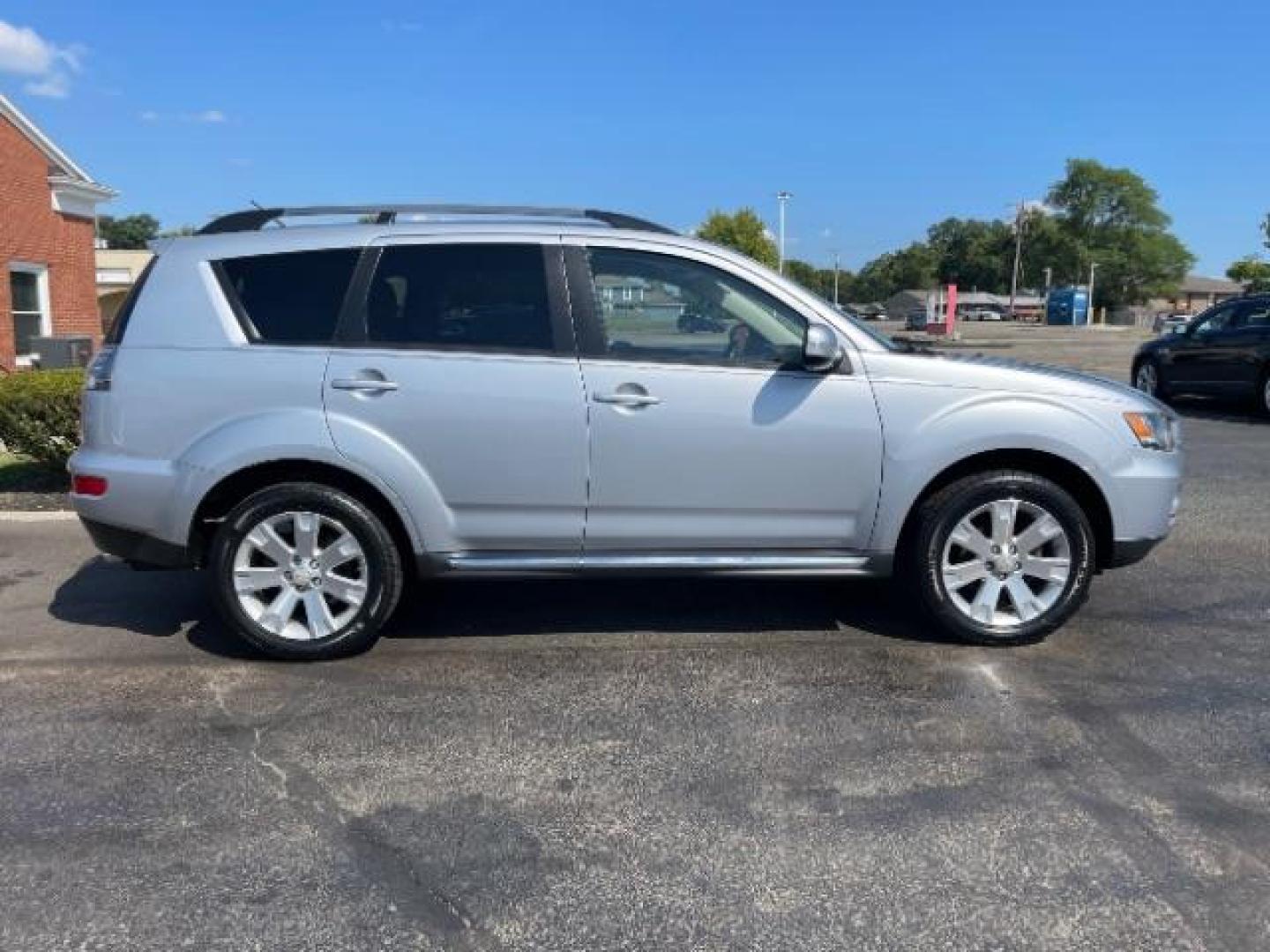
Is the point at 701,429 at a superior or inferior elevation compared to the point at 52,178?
inferior

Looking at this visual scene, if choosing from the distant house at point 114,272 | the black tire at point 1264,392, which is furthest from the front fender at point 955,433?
the distant house at point 114,272

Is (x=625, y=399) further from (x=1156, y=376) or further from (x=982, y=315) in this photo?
(x=982, y=315)

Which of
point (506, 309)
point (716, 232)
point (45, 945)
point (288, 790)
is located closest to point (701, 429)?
point (506, 309)

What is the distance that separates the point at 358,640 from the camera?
4.75 m

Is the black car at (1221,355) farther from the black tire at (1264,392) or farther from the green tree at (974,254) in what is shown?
the green tree at (974,254)

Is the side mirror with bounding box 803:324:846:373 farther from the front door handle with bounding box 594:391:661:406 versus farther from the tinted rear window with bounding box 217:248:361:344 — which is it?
the tinted rear window with bounding box 217:248:361:344

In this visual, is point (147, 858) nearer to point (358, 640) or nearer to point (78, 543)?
point (358, 640)

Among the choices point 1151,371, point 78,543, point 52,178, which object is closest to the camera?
point 78,543

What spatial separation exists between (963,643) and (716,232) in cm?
6228

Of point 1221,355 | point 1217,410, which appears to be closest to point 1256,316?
point 1221,355

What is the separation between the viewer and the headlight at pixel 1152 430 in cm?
484

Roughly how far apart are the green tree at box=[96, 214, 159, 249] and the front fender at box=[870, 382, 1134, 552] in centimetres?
11610

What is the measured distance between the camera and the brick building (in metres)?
16.1

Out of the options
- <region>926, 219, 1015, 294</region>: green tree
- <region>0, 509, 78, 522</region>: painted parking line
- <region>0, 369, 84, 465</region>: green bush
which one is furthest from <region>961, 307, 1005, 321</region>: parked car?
<region>0, 509, 78, 522</region>: painted parking line
